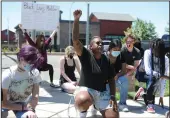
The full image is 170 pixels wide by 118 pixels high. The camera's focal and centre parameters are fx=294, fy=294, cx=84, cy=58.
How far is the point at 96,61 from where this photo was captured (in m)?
3.50

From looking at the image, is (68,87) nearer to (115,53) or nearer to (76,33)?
(115,53)

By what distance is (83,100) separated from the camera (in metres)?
3.39

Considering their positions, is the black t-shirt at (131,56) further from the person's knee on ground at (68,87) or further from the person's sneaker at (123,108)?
the person's knee on ground at (68,87)

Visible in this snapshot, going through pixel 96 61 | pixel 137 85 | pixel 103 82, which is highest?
pixel 96 61

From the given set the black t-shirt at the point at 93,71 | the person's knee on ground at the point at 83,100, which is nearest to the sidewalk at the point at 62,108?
the person's knee on ground at the point at 83,100

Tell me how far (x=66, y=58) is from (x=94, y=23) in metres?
1.49

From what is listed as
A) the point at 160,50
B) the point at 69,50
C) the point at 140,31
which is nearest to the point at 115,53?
the point at 140,31

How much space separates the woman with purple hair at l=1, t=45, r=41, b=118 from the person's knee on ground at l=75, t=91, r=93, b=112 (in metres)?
0.58

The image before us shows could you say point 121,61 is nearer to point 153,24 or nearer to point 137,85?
point 153,24

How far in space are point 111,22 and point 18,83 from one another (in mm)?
1883

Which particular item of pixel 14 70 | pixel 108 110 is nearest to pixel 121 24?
pixel 108 110

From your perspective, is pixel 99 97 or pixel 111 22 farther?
pixel 111 22

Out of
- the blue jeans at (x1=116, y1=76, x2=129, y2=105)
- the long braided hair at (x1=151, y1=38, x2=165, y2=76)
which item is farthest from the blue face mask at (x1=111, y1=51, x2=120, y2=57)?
the long braided hair at (x1=151, y1=38, x2=165, y2=76)

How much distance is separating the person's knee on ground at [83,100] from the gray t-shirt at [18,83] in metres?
0.60
